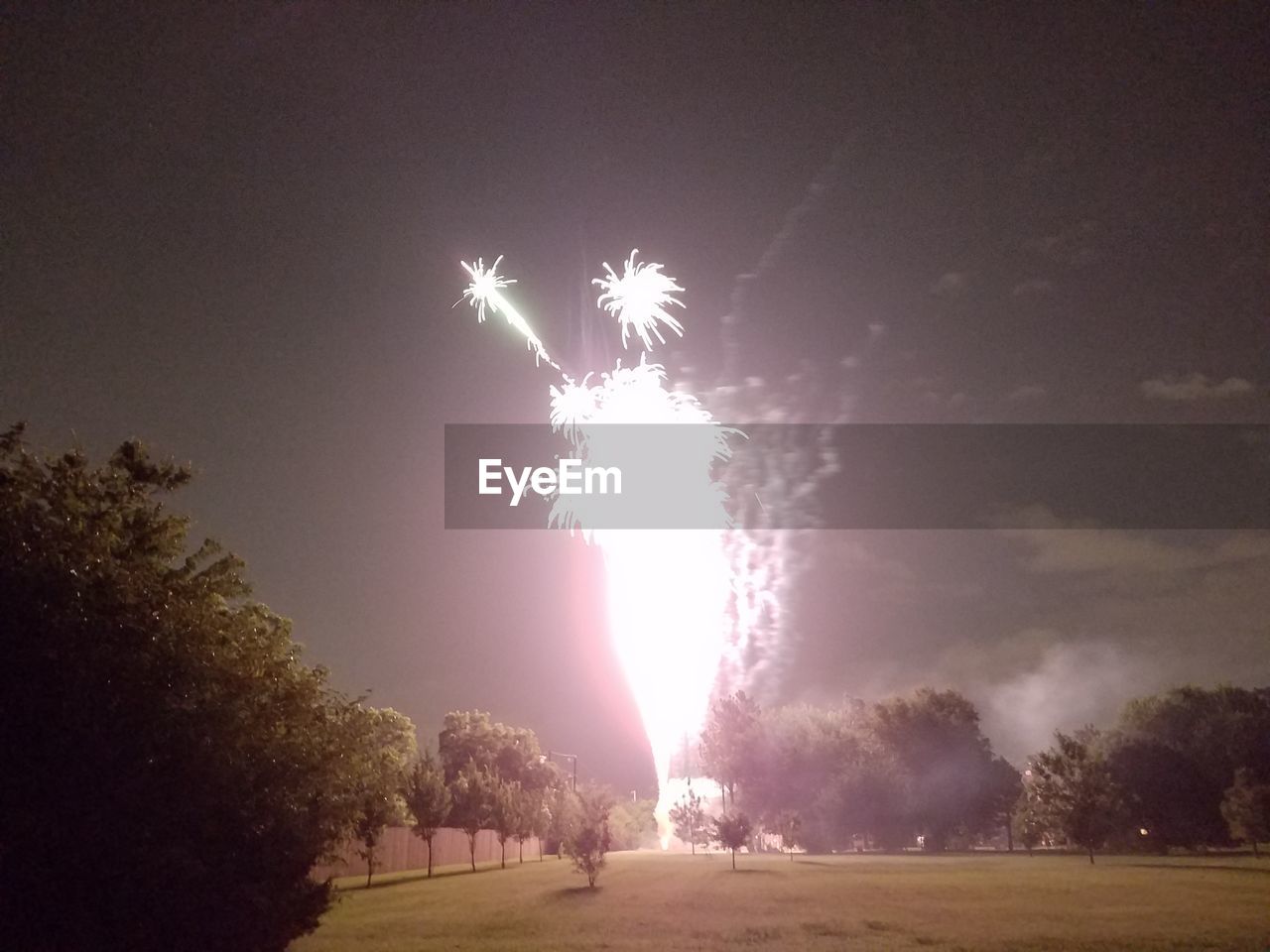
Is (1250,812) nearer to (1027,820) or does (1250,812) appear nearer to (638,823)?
(1027,820)

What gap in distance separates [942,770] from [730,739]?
24.0 m

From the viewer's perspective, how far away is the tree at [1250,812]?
196 ft

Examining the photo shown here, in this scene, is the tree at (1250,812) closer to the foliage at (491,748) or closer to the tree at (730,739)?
the tree at (730,739)

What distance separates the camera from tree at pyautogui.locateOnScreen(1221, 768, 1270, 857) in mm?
59688

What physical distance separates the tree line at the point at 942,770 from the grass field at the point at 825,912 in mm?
34002

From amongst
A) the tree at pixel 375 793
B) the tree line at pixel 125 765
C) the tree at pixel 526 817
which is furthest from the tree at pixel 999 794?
the tree line at pixel 125 765

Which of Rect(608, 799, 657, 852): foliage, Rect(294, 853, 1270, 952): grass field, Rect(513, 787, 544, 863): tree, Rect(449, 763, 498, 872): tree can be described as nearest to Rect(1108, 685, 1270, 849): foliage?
Rect(294, 853, 1270, 952): grass field

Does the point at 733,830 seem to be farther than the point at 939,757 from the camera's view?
No

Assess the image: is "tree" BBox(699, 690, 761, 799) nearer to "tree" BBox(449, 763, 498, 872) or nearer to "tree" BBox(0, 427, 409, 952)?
"tree" BBox(449, 763, 498, 872)

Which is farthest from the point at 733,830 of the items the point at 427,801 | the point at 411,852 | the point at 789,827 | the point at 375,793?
the point at 789,827

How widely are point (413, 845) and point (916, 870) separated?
32.4m

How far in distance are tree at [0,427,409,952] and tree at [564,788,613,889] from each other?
26.4m

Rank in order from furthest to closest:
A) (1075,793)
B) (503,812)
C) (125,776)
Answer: (503,812) → (1075,793) → (125,776)

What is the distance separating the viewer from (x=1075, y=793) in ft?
188
